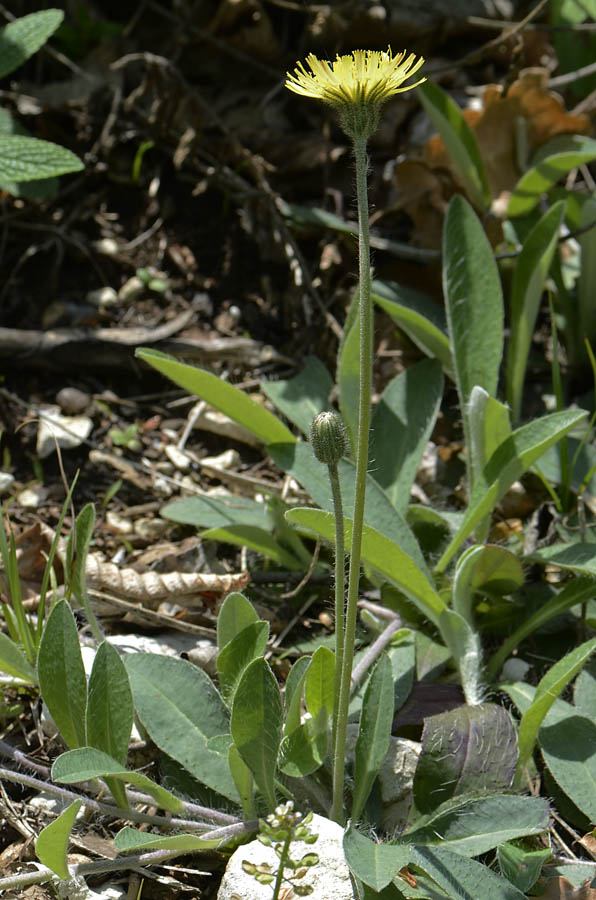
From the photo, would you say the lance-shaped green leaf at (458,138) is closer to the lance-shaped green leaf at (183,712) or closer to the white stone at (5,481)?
the white stone at (5,481)

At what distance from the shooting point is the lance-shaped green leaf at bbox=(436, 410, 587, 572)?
2.17 m

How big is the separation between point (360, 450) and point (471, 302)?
4.30ft

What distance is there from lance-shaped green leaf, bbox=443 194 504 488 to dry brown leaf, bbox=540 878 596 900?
1223 millimetres

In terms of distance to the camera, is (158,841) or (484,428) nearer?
(158,841)

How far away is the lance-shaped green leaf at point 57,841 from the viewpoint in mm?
1572

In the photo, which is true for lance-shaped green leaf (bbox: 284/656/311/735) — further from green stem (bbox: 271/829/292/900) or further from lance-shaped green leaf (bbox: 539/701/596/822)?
lance-shaped green leaf (bbox: 539/701/596/822)

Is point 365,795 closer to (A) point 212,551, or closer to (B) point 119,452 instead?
(A) point 212,551

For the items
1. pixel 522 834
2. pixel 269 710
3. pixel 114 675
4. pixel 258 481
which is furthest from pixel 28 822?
pixel 258 481

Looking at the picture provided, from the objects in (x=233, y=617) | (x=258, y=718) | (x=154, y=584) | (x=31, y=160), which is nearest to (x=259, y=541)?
(x=154, y=584)

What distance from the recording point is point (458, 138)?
3.05m

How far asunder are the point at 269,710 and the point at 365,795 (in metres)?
0.31

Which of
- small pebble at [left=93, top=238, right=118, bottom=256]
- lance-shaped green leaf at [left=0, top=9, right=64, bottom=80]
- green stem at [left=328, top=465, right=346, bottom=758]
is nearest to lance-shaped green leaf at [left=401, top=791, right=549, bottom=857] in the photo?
green stem at [left=328, top=465, right=346, bottom=758]

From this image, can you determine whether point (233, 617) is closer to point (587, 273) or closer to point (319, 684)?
point (319, 684)

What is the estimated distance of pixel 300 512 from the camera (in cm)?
193
